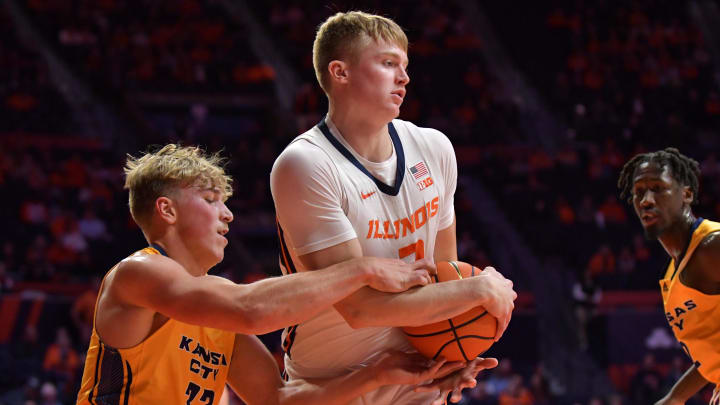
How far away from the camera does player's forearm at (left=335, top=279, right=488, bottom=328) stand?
10.0 feet

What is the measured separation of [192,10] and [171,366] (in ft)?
53.3

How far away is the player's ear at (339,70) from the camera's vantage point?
3.45 metres

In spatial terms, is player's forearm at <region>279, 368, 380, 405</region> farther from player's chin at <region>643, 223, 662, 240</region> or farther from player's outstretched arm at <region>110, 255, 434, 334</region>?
player's chin at <region>643, 223, 662, 240</region>

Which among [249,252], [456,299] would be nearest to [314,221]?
[456,299]

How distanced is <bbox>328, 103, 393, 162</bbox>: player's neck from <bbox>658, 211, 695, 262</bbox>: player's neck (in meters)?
2.20

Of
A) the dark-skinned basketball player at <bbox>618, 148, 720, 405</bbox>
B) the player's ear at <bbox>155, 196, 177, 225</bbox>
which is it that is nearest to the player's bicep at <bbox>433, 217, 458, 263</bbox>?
the player's ear at <bbox>155, 196, 177, 225</bbox>

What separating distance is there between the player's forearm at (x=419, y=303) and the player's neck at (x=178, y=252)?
741mm

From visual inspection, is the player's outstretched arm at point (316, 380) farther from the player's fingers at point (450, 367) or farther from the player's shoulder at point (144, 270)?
the player's shoulder at point (144, 270)

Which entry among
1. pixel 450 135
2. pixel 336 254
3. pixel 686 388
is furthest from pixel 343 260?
pixel 450 135

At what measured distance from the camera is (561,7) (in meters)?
20.5

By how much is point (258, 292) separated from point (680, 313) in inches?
112

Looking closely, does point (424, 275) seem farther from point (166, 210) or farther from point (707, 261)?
point (707, 261)

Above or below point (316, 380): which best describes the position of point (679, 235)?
below

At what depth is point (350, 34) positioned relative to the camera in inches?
135
